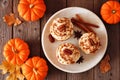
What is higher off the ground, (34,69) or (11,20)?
(11,20)

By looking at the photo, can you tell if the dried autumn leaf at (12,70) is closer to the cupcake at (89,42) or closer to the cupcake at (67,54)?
the cupcake at (67,54)

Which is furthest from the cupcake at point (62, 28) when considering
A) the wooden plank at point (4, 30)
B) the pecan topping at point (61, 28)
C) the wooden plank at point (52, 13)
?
the wooden plank at point (4, 30)

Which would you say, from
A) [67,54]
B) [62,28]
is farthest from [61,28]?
[67,54]

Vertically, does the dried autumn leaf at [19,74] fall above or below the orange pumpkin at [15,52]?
below

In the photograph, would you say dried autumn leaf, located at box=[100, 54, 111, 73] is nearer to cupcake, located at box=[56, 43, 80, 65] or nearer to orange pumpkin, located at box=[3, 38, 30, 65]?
cupcake, located at box=[56, 43, 80, 65]

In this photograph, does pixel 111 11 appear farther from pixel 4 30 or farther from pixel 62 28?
pixel 4 30

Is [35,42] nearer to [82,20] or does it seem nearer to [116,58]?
[82,20]

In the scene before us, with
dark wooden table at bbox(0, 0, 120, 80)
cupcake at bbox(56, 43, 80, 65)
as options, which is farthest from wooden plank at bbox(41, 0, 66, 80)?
cupcake at bbox(56, 43, 80, 65)
